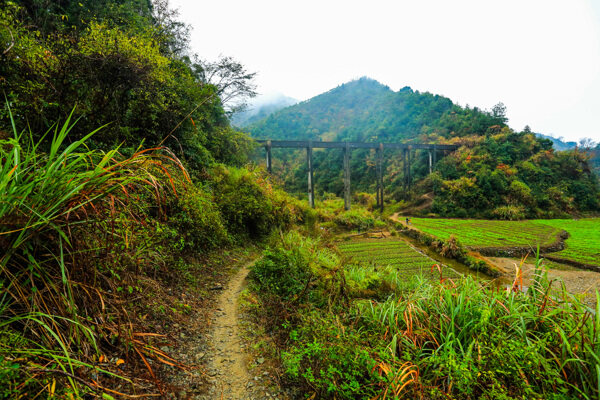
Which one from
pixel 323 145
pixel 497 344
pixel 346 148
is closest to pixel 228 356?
pixel 497 344

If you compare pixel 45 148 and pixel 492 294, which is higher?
pixel 45 148

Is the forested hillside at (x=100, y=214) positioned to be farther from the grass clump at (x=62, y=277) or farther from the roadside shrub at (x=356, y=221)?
the roadside shrub at (x=356, y=221)

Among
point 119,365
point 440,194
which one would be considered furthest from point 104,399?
point 440,194

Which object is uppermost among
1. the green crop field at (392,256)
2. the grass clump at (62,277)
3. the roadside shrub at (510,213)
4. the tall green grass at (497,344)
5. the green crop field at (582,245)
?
the grass clump at (62,277)

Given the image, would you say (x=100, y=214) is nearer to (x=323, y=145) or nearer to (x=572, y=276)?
(x=572, y=276)

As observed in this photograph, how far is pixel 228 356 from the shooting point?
3.20m

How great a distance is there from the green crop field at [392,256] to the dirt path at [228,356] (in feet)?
15.0

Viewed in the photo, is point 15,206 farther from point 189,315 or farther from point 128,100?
point 128,100

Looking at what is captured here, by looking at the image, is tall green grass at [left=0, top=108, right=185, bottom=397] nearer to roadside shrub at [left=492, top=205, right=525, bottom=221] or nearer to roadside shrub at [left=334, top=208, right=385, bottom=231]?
roadside shrub at [left=334, top=208, right=385, bottom=231]

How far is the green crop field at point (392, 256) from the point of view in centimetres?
881

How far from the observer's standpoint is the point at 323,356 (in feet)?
8.81

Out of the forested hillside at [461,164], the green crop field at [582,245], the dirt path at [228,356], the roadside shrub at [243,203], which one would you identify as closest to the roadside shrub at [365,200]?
the forested hillside at [461,164]

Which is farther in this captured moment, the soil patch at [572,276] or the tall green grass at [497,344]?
the soil patch at [572,276]

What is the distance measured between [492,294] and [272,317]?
315 cm
